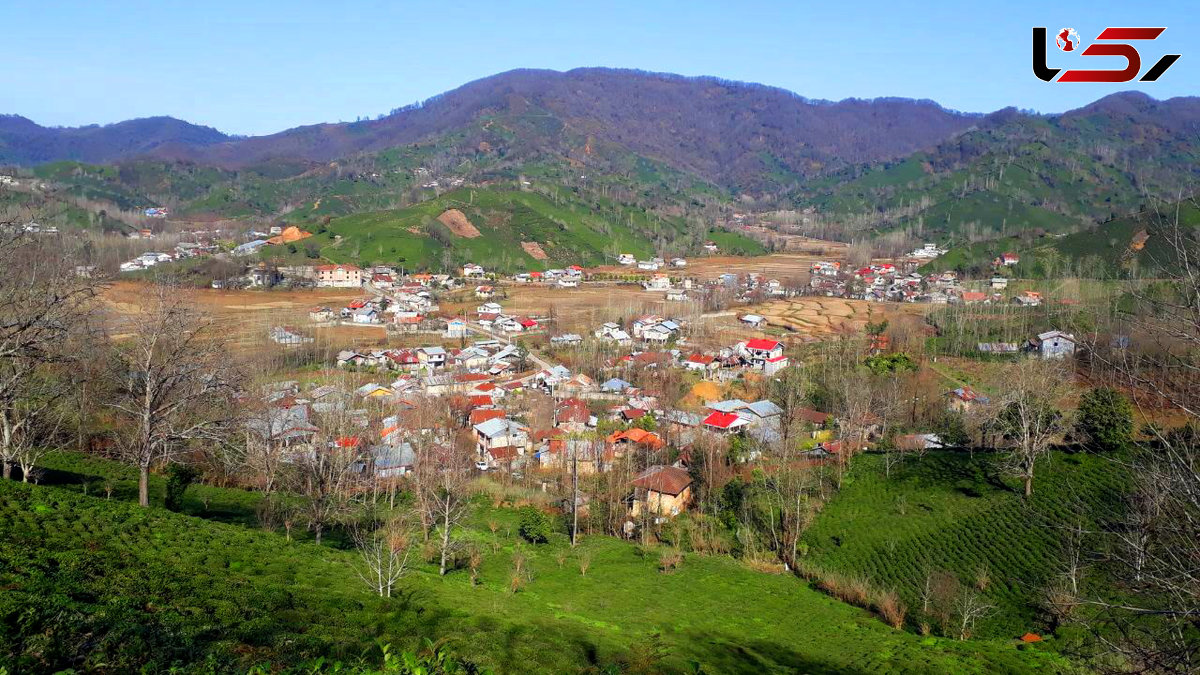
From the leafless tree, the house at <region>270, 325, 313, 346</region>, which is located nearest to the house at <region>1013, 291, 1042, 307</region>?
the leafless tree

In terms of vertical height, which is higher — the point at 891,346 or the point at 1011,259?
the point at 1011,259

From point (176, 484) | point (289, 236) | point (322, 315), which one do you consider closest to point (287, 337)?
point (322, 315)

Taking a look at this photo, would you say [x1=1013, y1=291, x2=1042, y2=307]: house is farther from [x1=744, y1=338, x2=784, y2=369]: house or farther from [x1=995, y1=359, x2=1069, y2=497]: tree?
[x1=995, y1=359, x2=1069, y2=497]: tree

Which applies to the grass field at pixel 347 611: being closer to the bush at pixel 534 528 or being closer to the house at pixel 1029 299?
the bush at pixel 534 528

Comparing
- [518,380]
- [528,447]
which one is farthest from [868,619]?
[518,380]

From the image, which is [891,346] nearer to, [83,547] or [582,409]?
[582,409]

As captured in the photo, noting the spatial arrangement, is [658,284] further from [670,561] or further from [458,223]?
[670,561]
